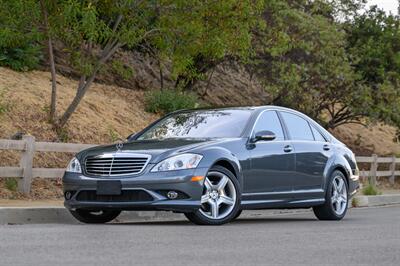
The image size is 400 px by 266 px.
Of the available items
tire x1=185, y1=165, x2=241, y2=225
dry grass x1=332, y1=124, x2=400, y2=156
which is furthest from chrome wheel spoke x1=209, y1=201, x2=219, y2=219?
dry grass x1=332, y1=124, x2=400, y2=156

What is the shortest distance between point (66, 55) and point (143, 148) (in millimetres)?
14565

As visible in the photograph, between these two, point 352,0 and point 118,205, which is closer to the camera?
point 118,205

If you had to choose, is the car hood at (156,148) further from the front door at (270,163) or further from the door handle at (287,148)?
the door handle at (287,148)

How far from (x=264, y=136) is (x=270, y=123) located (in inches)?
27.5

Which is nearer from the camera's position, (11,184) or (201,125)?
(201,125)

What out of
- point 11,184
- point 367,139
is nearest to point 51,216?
point 11,184

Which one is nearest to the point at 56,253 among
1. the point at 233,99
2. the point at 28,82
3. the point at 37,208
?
the point at 37,208

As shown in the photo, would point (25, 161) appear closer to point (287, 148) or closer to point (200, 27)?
point (287, 148)

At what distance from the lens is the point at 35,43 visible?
23641mm

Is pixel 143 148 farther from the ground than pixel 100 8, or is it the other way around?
pixel 100 8

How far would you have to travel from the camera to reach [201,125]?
12422 millimetres

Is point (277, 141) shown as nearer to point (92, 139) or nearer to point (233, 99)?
point (92, 139)

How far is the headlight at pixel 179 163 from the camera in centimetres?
1107

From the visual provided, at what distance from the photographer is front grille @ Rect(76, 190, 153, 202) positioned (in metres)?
11.1
